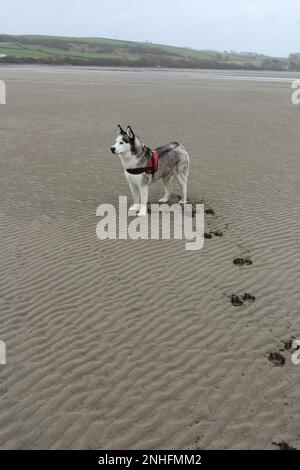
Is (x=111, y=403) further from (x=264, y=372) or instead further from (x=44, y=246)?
(x=44, y=246)

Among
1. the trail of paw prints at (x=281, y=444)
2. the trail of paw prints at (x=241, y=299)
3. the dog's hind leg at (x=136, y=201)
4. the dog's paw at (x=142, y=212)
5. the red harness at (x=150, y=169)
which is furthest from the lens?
the dog's hind leg at (x=136, y=201)

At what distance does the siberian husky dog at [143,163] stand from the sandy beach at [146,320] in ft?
3.97

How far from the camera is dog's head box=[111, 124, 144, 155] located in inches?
362

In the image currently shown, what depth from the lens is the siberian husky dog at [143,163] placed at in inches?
367

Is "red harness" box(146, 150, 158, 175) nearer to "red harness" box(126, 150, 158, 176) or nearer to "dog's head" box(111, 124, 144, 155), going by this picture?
"red harness" box(126, 150, 158, 176)

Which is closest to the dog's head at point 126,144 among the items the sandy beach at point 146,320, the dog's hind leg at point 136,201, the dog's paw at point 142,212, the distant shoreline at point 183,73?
the dog's hind leg at point 136,201

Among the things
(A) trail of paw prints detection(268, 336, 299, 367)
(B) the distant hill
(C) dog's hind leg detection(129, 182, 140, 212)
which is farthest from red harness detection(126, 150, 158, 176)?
(B) the distant hill

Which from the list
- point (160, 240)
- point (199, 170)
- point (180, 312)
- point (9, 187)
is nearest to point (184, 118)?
point (199, 170)

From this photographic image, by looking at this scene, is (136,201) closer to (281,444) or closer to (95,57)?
(281,444)

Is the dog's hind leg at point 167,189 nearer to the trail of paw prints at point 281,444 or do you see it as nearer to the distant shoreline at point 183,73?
the trail of paw prints at point 281,444

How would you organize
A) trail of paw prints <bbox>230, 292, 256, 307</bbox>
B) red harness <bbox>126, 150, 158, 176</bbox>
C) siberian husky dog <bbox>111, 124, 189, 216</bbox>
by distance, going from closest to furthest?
trail of paw prints <bbox>230, 292, 256, 307</bbox>, siberian husky dog <bbox>111, 124, 189, 216</bbox>, red harness <bbox>126, 150, 158, 176</bbox>

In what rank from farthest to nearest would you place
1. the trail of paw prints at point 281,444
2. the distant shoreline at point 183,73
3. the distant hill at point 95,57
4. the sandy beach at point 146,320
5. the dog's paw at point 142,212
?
the distant hill at point 95,57 → the distant shoreline at point 183,73 → the dog's paw at point 142,212 → the sandy beach at point 146,320 → the trail of paw prints at point 281,444

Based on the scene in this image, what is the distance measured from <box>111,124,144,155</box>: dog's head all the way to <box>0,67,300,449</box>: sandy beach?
202 centimetres

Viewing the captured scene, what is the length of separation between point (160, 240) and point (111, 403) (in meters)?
4.78
